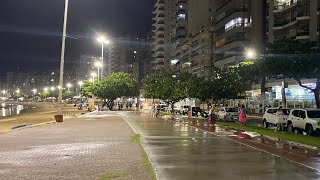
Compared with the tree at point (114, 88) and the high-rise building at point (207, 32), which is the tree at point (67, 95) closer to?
the high-rise building at point (207, 32)

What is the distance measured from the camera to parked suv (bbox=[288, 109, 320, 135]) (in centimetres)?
2598

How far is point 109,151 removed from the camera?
1655 centimetres

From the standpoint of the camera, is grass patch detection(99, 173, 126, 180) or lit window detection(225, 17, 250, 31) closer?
grass patch detection(99, 173, 126, 180)

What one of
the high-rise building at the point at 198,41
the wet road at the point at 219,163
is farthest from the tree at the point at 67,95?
the wet road at the point at 219,163

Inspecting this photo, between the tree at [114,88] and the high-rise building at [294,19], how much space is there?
92.4 ft

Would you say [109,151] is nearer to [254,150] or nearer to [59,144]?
[59,144]

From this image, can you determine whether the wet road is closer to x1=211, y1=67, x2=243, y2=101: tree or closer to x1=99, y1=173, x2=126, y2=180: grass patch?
x1=99, y1=173, x2=126, y2=180: grass patch

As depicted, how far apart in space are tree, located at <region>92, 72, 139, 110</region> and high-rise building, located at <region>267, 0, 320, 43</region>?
2816cm

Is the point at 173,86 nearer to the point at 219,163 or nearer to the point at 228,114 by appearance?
the point at 228,114

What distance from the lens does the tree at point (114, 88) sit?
81.4m

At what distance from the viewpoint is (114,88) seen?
83.0 meters

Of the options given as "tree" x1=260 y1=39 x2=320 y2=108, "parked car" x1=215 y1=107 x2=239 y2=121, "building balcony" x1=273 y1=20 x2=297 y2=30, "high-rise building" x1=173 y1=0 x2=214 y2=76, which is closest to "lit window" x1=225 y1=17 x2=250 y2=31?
"building balcony" x1=273 y1=20 x2=297 y2=30

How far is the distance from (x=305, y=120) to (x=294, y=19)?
43.4 m

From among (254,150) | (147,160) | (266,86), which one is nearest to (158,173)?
(147,160)
